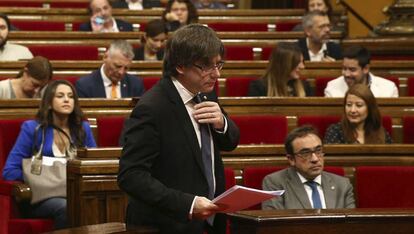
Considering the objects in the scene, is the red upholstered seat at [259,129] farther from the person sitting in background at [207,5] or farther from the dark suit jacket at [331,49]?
the person sitting in background at [207,5]

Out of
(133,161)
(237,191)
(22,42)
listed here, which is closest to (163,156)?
(133,161)

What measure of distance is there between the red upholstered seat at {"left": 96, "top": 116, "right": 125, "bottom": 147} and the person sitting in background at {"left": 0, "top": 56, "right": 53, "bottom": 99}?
0.49 meters

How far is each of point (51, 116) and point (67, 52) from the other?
174cm

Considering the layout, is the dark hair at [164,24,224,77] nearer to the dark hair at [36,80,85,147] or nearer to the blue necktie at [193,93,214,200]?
the blue necktie at [193,93,214,200]

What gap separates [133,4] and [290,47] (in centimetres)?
234

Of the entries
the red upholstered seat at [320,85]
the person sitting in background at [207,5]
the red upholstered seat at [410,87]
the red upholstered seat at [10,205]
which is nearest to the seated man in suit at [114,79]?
the red upholstered seat at [10,205]

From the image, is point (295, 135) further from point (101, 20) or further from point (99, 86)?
point (101, 20)

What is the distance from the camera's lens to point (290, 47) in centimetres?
459

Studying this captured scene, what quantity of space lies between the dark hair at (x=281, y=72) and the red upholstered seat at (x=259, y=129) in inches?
24.2

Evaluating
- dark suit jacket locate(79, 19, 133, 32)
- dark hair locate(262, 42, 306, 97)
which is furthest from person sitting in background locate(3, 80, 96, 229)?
dark suit jacket locate(79, 19, 133, 32)

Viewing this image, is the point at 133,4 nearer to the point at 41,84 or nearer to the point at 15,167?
the point at 41,84

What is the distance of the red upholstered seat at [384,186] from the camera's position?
318 cm

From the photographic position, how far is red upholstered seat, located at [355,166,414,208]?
10.4 feet

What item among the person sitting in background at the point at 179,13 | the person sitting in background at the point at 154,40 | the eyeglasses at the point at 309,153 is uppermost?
the person sitting in background at the point at 179,13
